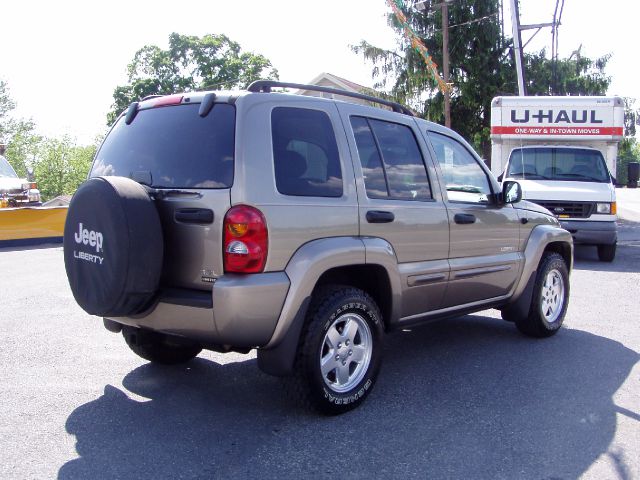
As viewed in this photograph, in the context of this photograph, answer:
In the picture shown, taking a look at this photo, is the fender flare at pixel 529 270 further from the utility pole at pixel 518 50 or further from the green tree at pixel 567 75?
the green tree at pixel 567 75

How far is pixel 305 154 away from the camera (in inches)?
157

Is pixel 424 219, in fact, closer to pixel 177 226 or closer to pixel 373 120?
pixel 373 120

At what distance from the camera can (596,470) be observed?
11.1ft

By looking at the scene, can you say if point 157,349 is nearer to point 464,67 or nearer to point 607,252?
point 607,252

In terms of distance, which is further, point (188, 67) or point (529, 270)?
point (188, 67)

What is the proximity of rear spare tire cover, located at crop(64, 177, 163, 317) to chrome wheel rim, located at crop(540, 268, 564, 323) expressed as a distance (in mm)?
3812

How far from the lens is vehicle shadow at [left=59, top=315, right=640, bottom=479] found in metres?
3.38

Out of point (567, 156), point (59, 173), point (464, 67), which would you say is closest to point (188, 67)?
point (59, 173)

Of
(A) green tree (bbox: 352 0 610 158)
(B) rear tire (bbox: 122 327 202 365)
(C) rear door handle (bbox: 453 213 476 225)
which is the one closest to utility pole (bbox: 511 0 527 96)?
(A) green tree (bbox: 352 0 610 158)

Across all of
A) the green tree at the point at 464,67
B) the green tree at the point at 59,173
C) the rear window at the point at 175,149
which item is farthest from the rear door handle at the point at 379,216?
the green tree at the point at 59,173

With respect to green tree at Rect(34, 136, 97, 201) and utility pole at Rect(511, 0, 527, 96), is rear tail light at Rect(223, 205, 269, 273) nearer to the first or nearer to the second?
utility pole at Rect(511, 0, 527, 96)

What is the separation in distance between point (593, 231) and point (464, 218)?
7.28m

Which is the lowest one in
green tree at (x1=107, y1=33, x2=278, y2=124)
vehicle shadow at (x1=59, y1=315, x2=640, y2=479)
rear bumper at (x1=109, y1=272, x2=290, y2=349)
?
vehicle shadow at (x1=59, y1=315, x2=640, y2=479)

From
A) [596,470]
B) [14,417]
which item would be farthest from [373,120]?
[14,417]
